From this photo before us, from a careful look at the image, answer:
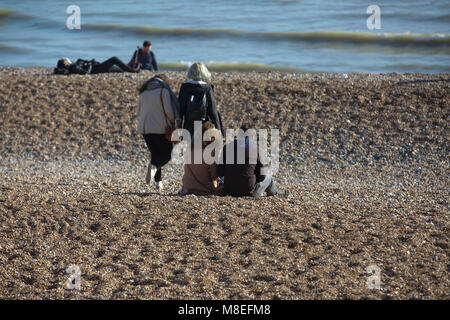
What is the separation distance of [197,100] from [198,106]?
0.23 feet

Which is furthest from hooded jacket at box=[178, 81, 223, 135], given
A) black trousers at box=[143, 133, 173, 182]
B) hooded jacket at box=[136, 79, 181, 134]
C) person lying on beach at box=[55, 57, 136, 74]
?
person lying on beach at box=[55, 57, 136, 74]

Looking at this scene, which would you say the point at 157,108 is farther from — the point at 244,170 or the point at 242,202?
the point at 242,202

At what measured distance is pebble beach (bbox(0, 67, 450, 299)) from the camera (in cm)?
611

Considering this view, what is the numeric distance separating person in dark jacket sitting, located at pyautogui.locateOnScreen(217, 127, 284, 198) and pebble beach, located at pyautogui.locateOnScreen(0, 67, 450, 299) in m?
0.21

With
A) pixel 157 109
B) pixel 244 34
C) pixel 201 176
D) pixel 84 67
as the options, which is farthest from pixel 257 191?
pixel 244 34

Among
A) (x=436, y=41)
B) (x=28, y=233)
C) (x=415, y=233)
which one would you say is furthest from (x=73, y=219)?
(x=436, y=41)

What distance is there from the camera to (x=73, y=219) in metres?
7.50

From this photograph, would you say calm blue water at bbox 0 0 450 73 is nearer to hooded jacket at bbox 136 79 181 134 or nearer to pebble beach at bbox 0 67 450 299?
pebble beach at bbox 0 67 450 299

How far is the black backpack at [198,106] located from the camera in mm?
8484

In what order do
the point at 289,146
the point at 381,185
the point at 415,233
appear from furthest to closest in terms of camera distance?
1. the point at 289,146
2. the point at 381,185
3. the point at 415,233
